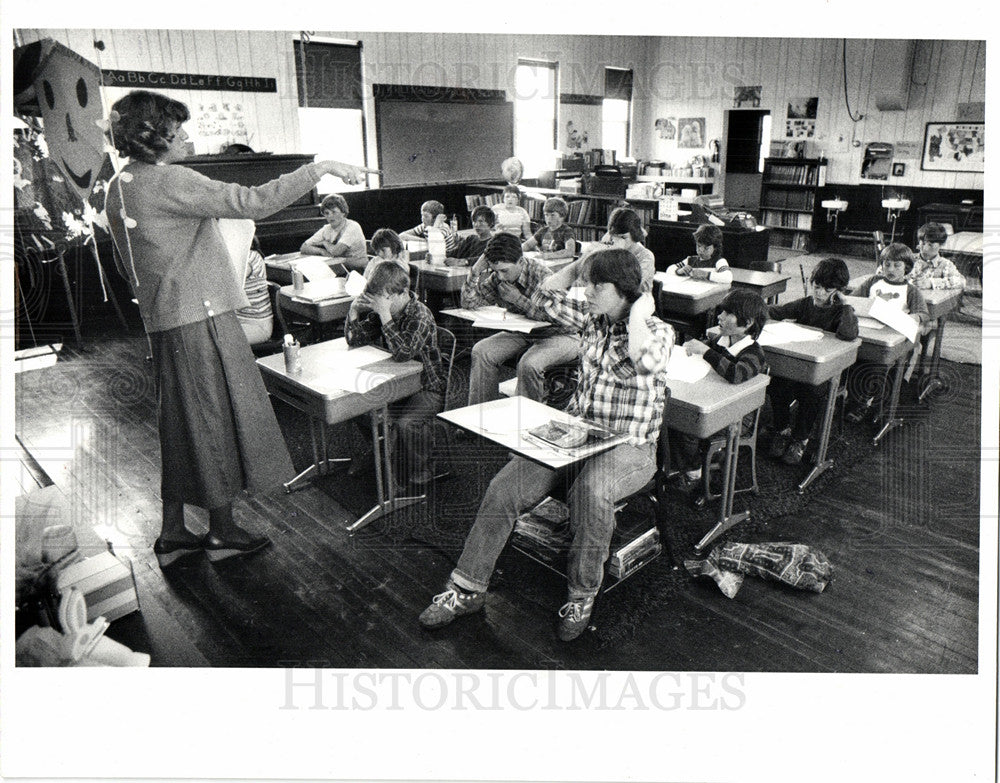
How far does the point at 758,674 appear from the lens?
2023 mm

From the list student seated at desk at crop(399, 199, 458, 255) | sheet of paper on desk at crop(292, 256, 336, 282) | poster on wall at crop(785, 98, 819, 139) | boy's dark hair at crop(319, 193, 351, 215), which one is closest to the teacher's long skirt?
sheet of paper on desk at crop(292, 256, 336, 282)

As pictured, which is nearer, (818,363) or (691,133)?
(818,363)

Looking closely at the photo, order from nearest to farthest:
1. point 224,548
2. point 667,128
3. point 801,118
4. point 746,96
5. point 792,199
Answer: point 224,548 < point 801,118 < point 792,199 < point 746,96 < point 667,128

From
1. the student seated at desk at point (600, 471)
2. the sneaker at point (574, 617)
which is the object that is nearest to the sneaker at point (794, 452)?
the student seated at desk at point (600, 471)

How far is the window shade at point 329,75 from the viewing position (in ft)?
25.0

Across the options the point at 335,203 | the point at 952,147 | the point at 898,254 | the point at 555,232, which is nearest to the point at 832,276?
the point at 898,254

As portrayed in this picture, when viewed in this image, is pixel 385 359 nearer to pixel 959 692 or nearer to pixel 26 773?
pixel 26 773

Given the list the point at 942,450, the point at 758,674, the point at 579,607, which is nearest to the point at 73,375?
the point at 579,607

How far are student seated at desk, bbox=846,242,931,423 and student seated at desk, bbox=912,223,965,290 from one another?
206 mm

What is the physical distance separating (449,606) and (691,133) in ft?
34.2

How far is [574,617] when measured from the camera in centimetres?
236

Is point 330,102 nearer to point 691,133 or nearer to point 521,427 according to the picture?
point 691,133

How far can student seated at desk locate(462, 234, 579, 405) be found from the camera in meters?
3.56

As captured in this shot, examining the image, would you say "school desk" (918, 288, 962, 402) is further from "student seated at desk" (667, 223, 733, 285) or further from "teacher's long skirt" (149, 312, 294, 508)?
"teacher's long skirt" (149, 312, 294, 508)
